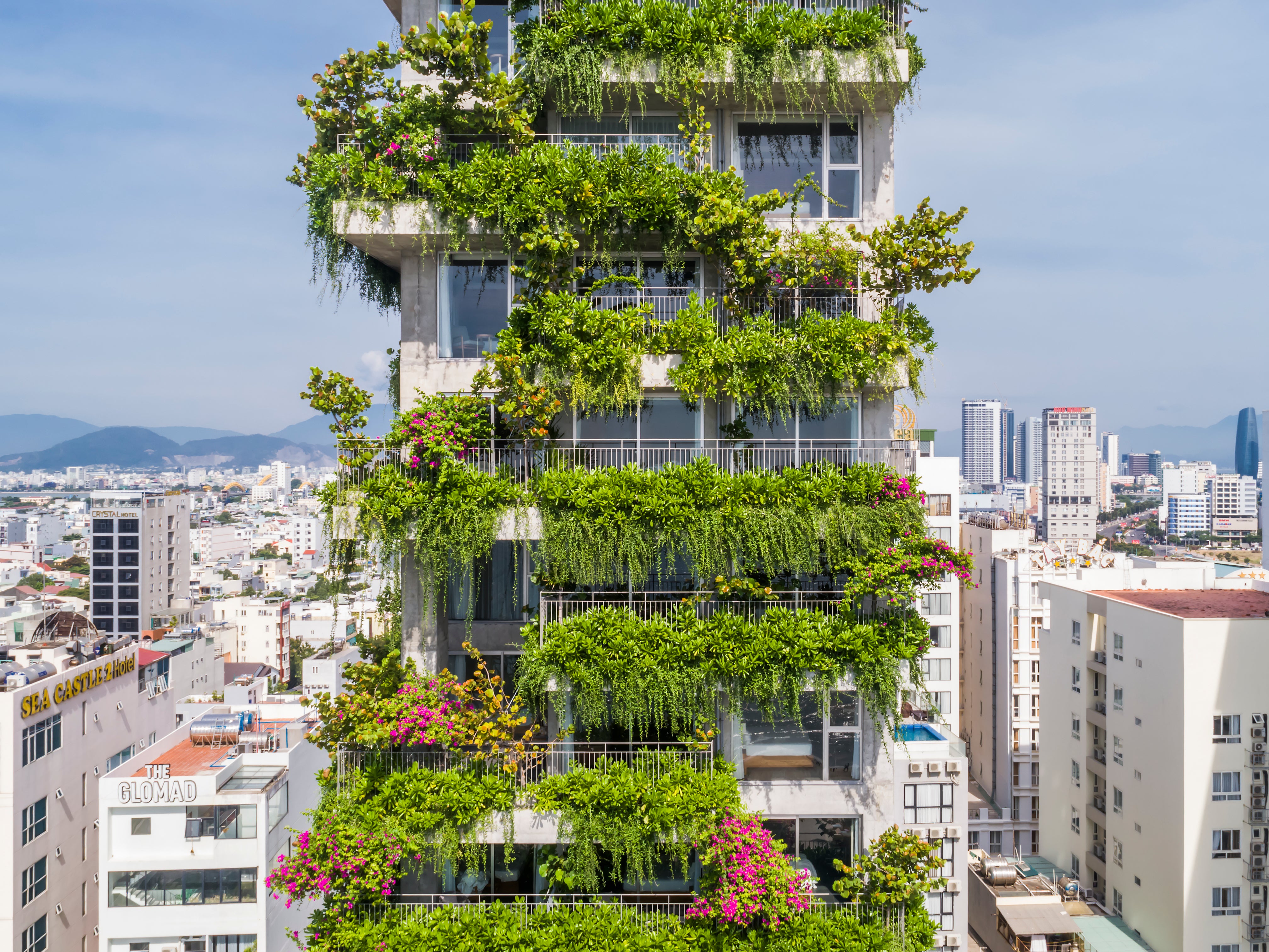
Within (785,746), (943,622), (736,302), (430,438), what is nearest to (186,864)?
(430,438)

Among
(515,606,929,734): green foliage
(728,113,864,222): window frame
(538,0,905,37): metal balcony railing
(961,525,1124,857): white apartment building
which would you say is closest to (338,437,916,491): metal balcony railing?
(515,606,929,734): green foliage

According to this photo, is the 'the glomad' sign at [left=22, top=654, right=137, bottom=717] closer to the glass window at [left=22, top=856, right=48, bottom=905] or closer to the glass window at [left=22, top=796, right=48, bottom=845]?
the glass window at [left=22, top=796, right=48, bottom=845]

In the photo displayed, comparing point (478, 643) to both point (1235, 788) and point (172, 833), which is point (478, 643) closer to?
point (172, 833)

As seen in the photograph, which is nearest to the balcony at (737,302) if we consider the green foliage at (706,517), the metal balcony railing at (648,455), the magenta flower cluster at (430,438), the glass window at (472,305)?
the glass window at (472,305)

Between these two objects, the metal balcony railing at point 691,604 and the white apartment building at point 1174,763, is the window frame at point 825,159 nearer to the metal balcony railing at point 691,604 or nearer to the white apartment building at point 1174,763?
the metal balcony railing at point 691,604

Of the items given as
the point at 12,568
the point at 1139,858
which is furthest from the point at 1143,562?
the point at 12,568

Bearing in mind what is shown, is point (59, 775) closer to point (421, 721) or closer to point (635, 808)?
point (421, 721)
